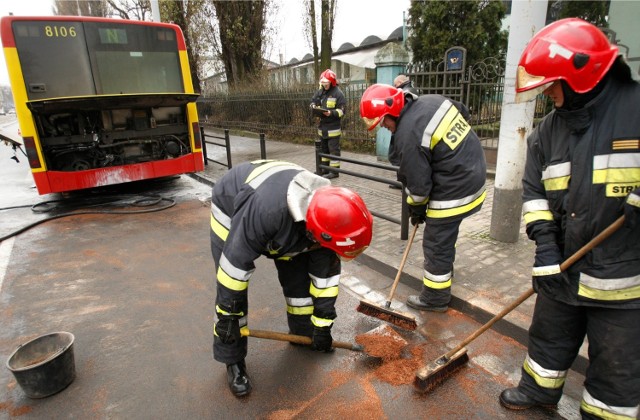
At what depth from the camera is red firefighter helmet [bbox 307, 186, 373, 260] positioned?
197 cm

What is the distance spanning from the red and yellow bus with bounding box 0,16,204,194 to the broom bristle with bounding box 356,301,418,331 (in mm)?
4972

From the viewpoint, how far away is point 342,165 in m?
9.09

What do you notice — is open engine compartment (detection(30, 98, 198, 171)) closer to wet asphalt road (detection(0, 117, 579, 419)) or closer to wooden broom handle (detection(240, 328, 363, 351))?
wet asphalt road (detection(0, 117, 579, 419))

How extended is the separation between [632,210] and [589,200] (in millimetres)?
196

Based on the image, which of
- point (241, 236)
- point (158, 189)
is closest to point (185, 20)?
point (158, 189)

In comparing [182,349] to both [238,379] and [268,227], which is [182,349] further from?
[268,227]

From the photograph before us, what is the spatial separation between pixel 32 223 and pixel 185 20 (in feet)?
50.6

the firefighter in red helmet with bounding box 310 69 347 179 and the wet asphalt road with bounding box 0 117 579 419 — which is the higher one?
the firefighter in red helmet with bounding box 310 69 347 179

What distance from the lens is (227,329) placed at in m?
2.25

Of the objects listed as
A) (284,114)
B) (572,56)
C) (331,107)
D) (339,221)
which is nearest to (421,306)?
(339,221)

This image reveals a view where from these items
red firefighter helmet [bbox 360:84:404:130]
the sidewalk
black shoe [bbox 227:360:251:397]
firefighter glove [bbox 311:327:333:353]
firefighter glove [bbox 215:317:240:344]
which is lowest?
black shoe [bbox 227:360:251:397]

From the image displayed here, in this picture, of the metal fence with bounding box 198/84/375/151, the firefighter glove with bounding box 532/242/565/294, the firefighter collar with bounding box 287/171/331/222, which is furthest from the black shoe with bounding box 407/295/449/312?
the metal fence with bounding box 198/84/375/151

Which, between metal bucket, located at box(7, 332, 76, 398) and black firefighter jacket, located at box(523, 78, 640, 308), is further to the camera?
metal bucket, located at box(7, 332, 76, 398)

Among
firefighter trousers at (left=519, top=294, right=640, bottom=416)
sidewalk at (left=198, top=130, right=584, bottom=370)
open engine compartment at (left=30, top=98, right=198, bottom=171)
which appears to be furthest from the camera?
open engine compartment at (left=30, top=98, right=198, bottom=171)
